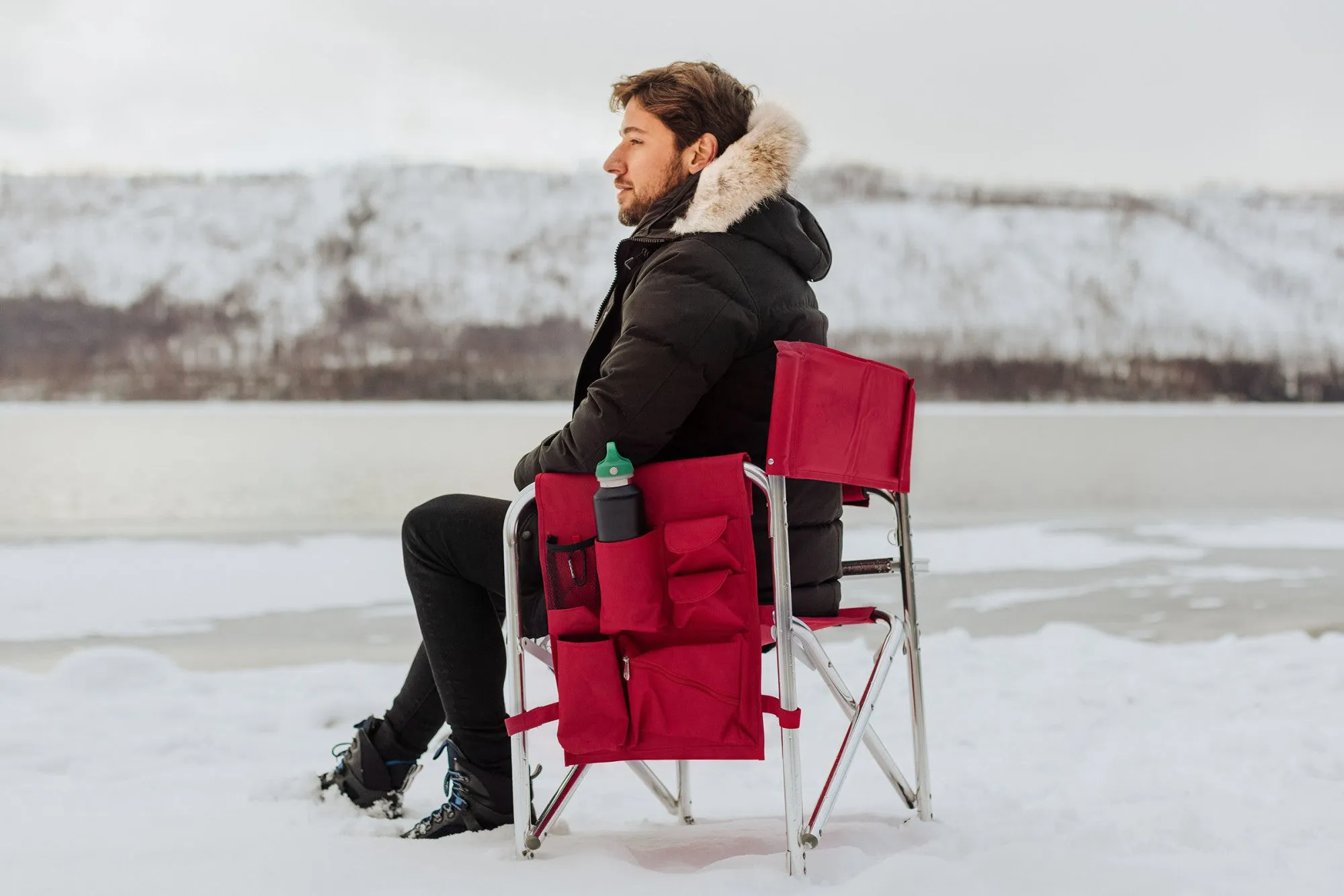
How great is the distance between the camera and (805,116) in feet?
5.22

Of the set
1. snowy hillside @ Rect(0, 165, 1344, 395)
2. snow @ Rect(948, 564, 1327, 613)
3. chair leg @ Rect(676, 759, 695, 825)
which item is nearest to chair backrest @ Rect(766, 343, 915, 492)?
chair leg @ Rect(676, 759, 695, 825)

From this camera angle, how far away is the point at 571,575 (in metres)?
1.38

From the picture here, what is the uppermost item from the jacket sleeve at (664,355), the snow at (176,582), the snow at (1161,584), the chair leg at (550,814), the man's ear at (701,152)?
the man's ear at (701,152)

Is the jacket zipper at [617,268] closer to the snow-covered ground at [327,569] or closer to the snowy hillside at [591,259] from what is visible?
the snow-covered ground at [327,569]

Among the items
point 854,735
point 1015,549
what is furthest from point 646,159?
point 1015,549

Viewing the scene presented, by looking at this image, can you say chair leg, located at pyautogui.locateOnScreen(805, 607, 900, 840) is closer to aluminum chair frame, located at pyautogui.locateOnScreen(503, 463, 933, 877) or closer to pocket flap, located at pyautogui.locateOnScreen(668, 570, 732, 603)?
aluminum chair frame, located at pyautogui.locateOnScreen(503, 463, 933, 877)

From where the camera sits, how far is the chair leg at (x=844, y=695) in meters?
1.40

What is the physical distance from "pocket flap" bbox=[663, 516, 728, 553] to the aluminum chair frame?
0.21ft

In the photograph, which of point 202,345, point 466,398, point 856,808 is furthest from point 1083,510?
point 202,345

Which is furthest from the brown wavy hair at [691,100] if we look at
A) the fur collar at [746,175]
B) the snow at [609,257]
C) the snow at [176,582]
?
the snow at [609,257]

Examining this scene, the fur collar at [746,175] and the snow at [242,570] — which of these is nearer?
the fur collar at [746,175]

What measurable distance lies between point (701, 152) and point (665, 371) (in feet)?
1.40

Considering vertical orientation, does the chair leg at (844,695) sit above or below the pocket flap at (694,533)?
below

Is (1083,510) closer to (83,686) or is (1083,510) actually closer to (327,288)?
(83,686)
